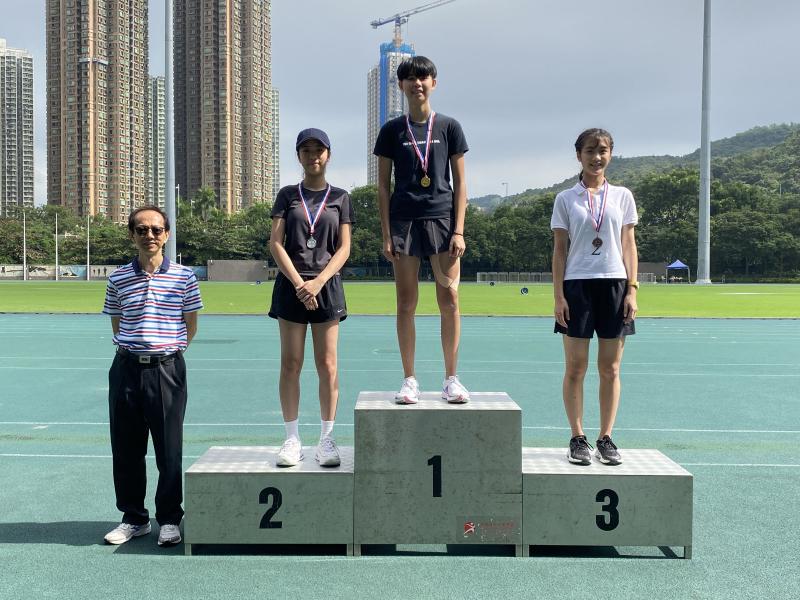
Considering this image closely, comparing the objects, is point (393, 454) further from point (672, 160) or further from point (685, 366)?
point (672, 160)

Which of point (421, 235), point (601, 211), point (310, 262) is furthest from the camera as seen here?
point (421, 235)

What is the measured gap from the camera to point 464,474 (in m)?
3.69

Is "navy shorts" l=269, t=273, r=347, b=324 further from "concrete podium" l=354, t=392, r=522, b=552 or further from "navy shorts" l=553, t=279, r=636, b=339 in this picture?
"navy shorts" l=553, t=279, r=636, b=339

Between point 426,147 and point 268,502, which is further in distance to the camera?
point 426,147

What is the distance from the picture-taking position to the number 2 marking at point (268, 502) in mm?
3693

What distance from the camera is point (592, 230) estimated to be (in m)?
4.12

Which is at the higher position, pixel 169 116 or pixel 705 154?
pixel 705 154

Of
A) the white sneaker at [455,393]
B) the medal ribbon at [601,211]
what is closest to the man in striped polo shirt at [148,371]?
the white sneaker at [455,393]

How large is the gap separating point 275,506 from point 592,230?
2.28m

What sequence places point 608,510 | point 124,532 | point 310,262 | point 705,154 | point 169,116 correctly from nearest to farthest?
point 608,510, point 124,532, point 310,262, point 169,116, point 705,154

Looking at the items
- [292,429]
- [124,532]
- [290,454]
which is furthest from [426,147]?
[124,532]

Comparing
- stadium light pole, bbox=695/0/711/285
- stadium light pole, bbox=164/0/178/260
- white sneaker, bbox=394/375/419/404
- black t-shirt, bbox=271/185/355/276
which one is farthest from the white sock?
stadium light pole, bbox=695/0/711/285

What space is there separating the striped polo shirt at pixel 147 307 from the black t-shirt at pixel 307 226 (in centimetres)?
59

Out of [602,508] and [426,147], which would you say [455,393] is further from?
[426,147]
